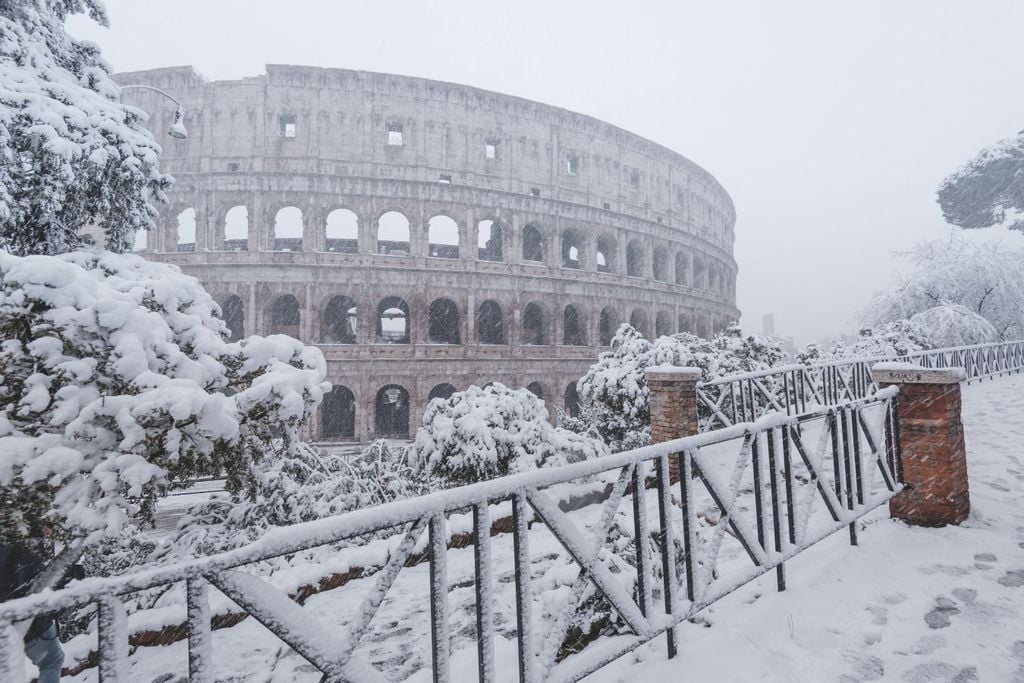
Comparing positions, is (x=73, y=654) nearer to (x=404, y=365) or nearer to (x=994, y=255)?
(x=404, y=365)

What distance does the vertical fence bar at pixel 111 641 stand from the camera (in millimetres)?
1039

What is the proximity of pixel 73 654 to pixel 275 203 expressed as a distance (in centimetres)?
1851

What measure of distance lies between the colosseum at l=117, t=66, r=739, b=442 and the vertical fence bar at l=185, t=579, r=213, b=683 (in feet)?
55.5

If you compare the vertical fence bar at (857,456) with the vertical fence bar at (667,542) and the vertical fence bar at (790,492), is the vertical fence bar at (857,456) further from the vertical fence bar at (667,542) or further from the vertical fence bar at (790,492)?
the vertical fence bar at (667,542)

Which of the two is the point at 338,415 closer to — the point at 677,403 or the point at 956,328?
the point at 677,403

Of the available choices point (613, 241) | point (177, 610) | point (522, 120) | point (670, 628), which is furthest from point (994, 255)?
point (177, 610)

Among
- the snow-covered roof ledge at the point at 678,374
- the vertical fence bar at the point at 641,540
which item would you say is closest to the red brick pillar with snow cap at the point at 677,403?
the snow-covered roof ledge at the point at 678,374

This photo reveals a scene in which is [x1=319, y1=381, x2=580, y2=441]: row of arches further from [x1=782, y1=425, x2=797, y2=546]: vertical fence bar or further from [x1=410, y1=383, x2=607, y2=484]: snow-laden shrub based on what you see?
[x1=782, y1=425, x2=797, y2=546]: vertical fence bar

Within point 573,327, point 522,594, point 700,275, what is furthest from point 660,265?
point 522,594

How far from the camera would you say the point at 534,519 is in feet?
14.2

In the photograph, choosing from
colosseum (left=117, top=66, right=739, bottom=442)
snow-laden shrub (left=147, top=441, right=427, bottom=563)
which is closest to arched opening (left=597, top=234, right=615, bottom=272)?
colosseum (left=117, top=66, right=739, bottom=442)

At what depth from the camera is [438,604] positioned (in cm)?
156

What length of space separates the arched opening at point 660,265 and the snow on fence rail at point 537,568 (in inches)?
853

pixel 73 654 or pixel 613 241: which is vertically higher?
pixel 613 241
